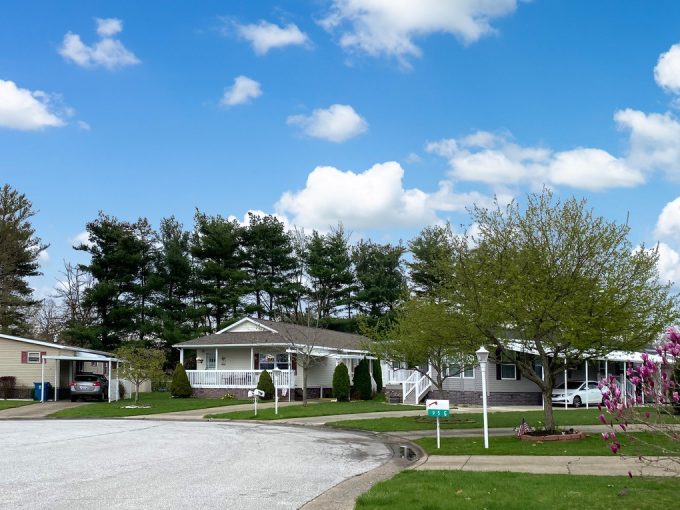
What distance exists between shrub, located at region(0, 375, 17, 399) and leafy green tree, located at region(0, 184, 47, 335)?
16.5 m

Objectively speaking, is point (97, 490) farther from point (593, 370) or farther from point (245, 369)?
point (593, 370)

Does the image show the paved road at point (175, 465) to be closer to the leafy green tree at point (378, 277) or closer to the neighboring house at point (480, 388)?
the neighboring house at point (480, 388)

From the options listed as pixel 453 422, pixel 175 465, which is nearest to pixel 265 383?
pixel 453 422

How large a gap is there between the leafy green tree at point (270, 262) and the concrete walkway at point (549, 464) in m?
46.2

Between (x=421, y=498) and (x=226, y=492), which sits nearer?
(x=421, y=498)

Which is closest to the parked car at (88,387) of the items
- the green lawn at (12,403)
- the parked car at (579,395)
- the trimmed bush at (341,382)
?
the green lawn at (12,403)

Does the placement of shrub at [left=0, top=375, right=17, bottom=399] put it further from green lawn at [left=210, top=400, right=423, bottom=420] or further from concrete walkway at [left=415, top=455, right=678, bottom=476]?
concrete walkway at [left=415, top=455, right=678, bottom=476]

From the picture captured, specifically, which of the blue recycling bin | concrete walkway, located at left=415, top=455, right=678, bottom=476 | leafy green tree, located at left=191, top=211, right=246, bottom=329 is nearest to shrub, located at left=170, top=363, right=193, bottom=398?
the blue recycling bin

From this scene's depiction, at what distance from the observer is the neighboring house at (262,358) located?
3803 cm

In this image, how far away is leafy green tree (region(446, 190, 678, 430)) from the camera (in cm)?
1714

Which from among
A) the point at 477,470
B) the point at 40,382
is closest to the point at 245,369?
the point at 40,382

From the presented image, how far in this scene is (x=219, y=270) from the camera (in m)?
57.6

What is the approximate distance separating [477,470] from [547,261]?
22.5ft

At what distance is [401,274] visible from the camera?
66.0 m
